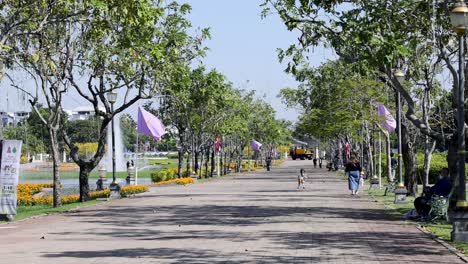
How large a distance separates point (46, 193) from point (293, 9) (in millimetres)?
23078

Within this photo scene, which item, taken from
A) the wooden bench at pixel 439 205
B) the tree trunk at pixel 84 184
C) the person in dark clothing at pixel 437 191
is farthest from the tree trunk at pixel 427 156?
the tree trunk at pixel 84 184

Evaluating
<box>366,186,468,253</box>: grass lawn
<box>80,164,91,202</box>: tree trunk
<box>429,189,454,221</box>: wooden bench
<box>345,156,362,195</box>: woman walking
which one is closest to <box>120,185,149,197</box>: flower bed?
<box>80,164,91,202</box>: tree trunk

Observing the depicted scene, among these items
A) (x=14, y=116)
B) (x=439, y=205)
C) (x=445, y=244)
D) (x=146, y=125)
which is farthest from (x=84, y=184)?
(x=14, y=116)

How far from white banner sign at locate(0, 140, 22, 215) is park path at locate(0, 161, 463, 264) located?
2.79ft

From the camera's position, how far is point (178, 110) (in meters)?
52.3

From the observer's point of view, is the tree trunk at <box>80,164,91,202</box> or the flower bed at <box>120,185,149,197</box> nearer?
the tree trunk at <box>80,164,91,202</box>

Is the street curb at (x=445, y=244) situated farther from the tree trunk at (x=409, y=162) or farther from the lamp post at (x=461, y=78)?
the tree trunk at (x=409, y=162)

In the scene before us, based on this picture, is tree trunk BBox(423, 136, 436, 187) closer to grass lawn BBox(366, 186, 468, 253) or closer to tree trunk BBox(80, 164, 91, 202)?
grass lawn BBox(366, 186, 468, 253)

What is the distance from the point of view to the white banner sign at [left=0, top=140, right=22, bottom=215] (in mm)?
21172

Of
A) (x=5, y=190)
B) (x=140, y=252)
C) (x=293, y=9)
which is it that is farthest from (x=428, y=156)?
(x=140, y=252)

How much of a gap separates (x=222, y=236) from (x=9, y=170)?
761 centimetres

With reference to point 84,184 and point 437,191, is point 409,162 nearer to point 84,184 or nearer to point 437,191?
point 437,191

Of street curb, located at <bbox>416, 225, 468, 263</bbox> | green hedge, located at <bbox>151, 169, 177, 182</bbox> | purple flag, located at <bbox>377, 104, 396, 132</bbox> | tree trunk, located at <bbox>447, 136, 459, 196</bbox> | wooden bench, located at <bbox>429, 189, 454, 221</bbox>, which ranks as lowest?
street curb, located at <bbox>416, 225, 468, 263</bbox>

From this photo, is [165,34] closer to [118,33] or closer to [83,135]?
[118,33]
